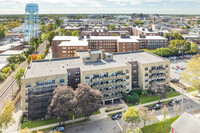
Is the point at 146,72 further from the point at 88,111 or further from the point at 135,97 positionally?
the point at 88,111

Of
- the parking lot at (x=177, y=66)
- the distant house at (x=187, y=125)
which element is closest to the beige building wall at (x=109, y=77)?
the distant house at (x=187, y=125)

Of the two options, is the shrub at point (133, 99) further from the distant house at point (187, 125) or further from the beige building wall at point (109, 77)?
the distant house at point (187, 125)

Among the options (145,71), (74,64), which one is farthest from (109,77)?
(145,71)

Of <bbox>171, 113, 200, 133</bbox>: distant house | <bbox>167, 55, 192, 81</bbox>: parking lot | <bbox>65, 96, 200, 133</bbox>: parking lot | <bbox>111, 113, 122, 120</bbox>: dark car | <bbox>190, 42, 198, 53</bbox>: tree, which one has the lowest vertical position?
<bbox>65, 96, 200, 133</bbox>: parking lot

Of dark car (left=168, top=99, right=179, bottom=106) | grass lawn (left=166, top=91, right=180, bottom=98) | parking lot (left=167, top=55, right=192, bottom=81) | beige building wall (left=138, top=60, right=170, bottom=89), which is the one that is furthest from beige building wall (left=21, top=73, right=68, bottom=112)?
parking lot (left=167, top=55, right=192, bottom=81)

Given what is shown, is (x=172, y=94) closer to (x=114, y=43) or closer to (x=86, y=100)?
(x=86, y=100)

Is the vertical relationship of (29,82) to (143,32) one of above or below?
below

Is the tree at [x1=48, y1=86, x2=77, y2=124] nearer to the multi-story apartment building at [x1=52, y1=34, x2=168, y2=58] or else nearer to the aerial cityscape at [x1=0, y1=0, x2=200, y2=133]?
the aerial cityscape at [x1=0, y1=0, x2=200, y2=133]
